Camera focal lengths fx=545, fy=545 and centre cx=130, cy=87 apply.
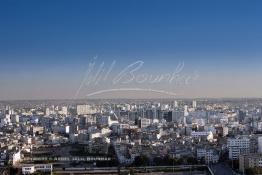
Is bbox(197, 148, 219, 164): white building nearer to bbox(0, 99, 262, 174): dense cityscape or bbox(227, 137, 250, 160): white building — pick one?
bbox(0, 99, 262, 174): dense cityscape

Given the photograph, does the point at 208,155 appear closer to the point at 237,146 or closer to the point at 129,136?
the point at 237,146

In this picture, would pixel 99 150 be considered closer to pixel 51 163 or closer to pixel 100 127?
pixel 51 163

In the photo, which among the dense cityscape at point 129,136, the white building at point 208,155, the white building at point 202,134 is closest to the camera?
the dense cityscape at point 129,136

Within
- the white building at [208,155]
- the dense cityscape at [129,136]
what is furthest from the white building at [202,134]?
the white building at [208,155]

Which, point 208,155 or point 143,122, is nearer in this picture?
point 208,155

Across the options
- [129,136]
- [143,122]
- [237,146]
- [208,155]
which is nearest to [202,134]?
[143,122]

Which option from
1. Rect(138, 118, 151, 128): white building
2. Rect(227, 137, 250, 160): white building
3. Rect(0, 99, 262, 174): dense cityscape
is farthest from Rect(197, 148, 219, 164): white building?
Rect(138, 118, 151, 128): white building

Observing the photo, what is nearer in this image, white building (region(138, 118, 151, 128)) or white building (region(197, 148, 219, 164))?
white building (region(197, 148, 219, 164))

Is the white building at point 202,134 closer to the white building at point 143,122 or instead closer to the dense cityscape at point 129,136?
the dense cityscape at point 129,136
